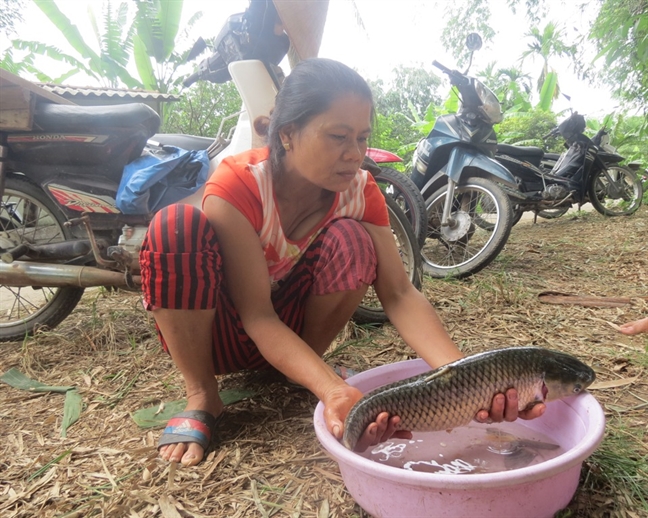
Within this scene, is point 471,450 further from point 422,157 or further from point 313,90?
point 422,157

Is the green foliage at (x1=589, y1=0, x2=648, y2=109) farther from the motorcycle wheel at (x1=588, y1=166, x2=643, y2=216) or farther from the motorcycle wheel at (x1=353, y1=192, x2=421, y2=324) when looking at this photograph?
the motorcycle wheel at (x1=588, y1=166, x2=643, y2=216)

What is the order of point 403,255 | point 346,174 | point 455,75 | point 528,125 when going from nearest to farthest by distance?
point 346,174 < point 403,255 < point 455,75 < point 528,125

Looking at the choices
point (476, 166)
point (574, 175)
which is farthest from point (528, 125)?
point (476, 166)

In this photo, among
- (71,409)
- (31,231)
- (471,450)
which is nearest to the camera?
(471,450)

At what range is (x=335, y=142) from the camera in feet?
4.46

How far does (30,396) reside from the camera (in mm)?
1995

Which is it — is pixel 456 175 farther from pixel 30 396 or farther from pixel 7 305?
pixel 7 305

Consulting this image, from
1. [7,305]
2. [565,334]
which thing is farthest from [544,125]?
[7,305]

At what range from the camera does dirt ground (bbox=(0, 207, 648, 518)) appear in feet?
4.07

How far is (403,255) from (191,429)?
1.60 meters

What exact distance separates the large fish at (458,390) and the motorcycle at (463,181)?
2.30m

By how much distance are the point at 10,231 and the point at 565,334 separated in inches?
107

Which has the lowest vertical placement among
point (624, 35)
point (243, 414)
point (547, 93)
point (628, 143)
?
point (243, 414)

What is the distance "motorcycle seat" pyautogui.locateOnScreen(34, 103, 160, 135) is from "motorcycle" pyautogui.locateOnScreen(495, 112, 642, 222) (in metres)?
4.51
